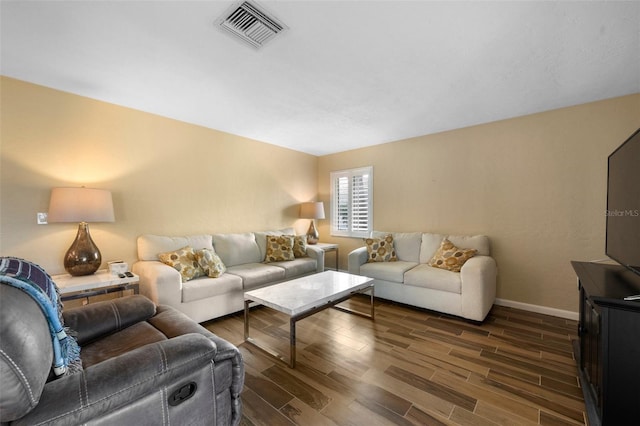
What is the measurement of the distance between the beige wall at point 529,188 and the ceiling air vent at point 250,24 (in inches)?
116

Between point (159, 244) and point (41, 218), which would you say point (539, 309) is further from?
point (41, 218)

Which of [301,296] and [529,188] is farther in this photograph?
[529,188]

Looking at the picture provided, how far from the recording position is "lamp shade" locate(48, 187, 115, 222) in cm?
232

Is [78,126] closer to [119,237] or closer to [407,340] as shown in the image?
[119,237]

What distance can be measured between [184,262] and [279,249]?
4.37 feet

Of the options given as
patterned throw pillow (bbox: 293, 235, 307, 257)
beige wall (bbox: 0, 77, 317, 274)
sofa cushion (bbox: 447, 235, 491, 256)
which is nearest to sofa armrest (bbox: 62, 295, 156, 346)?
beige wall (bbox: 0, 77, 317, 274)

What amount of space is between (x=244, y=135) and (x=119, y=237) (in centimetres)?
216

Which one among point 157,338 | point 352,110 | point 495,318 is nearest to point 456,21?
point 352,110

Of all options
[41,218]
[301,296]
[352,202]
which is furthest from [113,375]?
[352,202]

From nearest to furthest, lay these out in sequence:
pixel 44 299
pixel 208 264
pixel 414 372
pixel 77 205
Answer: pixel 44 299
pixel 414 372
pixel 77 205
pixel 208 264

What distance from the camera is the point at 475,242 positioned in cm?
335

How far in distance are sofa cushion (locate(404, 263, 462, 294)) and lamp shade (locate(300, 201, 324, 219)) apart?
80.7 inches

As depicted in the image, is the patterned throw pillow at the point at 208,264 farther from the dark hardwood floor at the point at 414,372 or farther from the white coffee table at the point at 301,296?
the white coffee table at the point at 301,296

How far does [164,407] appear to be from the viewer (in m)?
1.10
